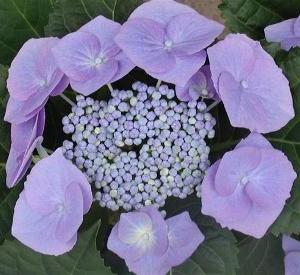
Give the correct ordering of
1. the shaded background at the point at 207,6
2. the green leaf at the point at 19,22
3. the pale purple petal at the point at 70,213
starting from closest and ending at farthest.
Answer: the pale purple petal at the point at 70,213 < the green leaf at the point at 19,22 < the shaded background at the point at 207,6

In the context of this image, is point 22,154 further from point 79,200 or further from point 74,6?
point 74,6

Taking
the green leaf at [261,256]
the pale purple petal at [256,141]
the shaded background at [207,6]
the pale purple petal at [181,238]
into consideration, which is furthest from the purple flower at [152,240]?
the shaded background at [207,6]

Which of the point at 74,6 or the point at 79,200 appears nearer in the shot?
the point at 79,200

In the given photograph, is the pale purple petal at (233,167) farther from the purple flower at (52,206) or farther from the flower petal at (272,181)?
the purple flower at (52,206)

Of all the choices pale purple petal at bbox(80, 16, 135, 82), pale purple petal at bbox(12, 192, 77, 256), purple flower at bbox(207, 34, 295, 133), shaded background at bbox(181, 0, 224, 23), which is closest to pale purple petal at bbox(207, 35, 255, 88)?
purple flower at bbox(207, 34, 295, 133)

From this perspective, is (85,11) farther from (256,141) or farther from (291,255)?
(291,255)

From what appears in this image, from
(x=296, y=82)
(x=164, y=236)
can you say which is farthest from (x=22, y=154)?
(x=296, y=82)
